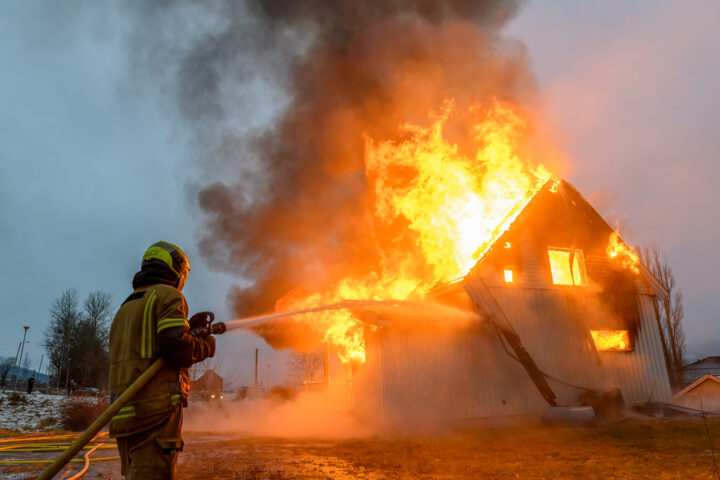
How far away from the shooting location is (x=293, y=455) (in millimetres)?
9422

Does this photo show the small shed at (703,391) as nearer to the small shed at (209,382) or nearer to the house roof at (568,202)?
the house roof at (568,202)

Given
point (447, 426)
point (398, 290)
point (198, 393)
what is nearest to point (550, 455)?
point (447, 426)

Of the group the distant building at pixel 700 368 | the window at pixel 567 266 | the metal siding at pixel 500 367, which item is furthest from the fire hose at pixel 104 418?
the distant building at pixel 700 368

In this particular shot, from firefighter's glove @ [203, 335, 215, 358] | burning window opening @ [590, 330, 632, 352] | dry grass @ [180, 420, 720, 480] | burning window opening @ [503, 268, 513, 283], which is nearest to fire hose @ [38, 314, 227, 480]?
firefighter's glove @ [203, 335, 215, 358]

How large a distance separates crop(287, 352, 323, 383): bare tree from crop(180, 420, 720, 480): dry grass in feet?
89.4

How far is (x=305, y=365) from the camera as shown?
39.8m

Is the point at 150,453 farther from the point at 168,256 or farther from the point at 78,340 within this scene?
the point at 78,340

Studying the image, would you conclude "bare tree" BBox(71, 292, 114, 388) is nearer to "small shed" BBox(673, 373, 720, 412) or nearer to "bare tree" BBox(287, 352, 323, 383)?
"bare tree" BBox(287, 352, 323, 383)

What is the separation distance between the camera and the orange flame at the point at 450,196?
15.9 m

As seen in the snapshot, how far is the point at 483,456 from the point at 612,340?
32.8 feet

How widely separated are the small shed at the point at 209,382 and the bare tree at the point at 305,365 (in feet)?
20.3

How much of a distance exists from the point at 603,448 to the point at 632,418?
244 inches

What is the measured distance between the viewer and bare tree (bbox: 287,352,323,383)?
39.4 meters

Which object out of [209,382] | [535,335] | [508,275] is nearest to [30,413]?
[209,382]
